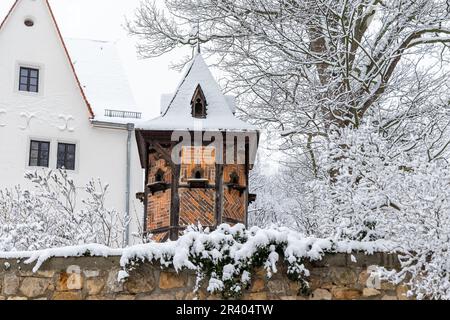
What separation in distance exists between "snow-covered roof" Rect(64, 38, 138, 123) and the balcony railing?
97 mm

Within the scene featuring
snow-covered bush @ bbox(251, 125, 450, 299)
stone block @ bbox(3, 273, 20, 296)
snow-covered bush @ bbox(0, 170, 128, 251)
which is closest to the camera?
snow-covered bush @ bbox(251, 125, 450, 299)

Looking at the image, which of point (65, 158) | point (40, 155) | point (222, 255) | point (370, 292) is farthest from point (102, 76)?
point (370, 292)

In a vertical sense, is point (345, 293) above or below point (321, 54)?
below

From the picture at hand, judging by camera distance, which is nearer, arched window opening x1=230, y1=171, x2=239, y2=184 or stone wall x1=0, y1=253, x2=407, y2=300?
stone wall x1=0, y1=253, x2=407, y2=300

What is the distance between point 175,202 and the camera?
34.2 feet

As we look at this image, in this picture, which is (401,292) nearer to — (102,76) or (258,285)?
(258,285)

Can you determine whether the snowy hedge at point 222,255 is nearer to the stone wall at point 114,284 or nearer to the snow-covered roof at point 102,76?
the stone wall at point 114,284

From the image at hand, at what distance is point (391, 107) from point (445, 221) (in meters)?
6.32

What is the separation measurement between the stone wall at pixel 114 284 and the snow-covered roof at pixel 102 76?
434 inches

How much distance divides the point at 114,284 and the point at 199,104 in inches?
191

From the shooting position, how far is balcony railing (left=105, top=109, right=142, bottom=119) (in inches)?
701

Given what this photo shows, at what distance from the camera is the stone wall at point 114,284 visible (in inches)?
263

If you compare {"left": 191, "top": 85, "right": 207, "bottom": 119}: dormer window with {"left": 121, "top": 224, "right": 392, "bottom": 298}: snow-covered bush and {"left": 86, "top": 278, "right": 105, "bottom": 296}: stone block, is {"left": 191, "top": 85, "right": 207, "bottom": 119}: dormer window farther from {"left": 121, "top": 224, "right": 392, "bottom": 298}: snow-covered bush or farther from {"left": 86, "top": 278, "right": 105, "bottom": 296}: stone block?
{"left": 86, "top": 278, "right": 105, "bottom": 296}: stone block

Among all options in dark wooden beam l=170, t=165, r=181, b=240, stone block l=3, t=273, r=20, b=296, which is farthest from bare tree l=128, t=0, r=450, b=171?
stone block l=3, t=273, r=20, b=296
